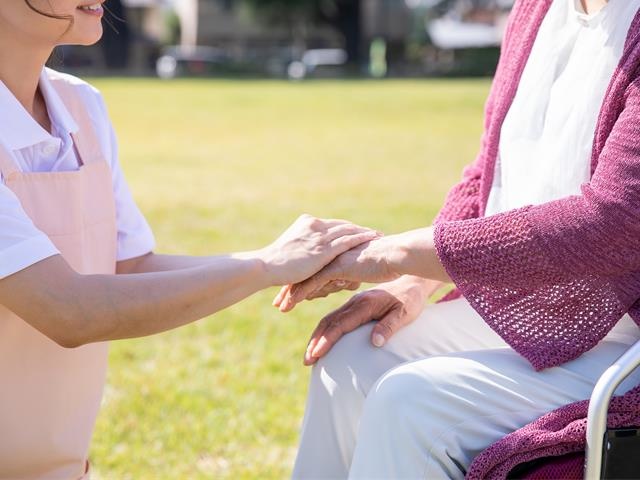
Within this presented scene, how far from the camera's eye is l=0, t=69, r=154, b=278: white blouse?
2143mm

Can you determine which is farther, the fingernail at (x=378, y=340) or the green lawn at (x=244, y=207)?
the green lawn at (x=244, y=207)

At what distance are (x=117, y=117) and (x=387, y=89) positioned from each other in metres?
11.8

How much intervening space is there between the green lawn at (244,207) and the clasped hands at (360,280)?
1.33 metres

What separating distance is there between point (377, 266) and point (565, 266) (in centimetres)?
46

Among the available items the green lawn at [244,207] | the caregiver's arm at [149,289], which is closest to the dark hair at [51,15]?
the caregiver's arm at [149,289]

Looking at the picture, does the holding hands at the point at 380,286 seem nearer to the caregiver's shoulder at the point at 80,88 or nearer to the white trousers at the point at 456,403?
the white trousers at the point at 456,403

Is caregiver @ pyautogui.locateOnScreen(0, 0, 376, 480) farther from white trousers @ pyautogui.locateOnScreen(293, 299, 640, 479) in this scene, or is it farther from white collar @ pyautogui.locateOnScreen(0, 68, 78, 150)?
white trousers @ pyautogui.locateOnScreen(293, 299, 640, 479)

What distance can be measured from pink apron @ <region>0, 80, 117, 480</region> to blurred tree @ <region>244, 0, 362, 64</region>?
51.6 m

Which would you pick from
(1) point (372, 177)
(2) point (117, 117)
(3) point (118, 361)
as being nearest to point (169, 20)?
(2) point (117, 117)

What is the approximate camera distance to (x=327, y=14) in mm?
56688

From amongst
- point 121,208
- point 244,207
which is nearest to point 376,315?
point 121,208

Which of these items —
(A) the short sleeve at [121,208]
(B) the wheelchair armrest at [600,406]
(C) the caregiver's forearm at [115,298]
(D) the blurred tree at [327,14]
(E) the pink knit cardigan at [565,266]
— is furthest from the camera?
(D) the blurred tree at [327,14]

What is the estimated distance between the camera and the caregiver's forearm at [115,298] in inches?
85.3

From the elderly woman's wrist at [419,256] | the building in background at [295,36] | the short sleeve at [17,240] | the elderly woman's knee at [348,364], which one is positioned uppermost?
the short sleeve at [17,240]
